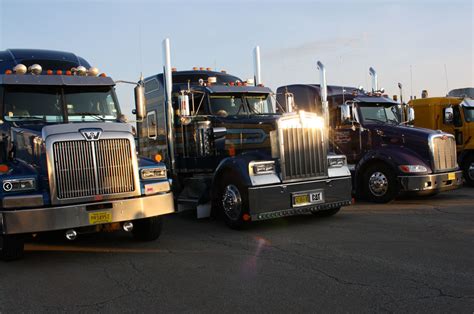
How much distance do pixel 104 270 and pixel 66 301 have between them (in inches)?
45.6

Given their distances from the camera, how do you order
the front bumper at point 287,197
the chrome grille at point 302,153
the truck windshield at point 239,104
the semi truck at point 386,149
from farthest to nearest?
the semi truck at point 386,149 → the truck windshield at point 239,104 → the chrome grille at point 302,153 → the front bumper at point 287,197

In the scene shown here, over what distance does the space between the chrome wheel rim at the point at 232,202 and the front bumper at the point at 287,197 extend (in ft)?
1.17

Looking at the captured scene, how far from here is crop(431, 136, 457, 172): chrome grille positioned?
1078 centimetres

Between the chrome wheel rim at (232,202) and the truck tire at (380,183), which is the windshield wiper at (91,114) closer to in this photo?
the chrome wheel rim at (232,202)

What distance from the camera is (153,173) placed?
7.04m

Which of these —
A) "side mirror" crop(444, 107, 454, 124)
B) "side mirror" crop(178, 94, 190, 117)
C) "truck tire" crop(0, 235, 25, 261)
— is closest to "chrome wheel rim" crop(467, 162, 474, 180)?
"side mirror" crop(444, 107, 454, 124)

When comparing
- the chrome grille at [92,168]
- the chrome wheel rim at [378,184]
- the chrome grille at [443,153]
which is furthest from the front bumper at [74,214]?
the chrome grille at [443,153]

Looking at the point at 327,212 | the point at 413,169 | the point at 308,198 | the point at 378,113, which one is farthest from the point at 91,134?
the point at 378,113

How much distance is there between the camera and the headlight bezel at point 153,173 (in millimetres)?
6926

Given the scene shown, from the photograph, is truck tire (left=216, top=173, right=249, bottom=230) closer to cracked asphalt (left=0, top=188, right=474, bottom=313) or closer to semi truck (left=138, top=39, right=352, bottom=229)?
semi truck (left=138, top=39, right=352, bottom=229)

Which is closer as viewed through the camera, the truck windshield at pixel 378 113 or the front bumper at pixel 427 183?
the front bumper at pixel 427 183

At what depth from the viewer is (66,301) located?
4.85 meters

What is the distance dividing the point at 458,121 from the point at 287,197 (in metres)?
8.38

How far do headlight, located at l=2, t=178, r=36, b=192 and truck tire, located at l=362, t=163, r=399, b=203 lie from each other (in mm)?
7427
